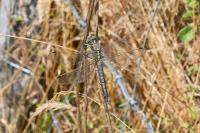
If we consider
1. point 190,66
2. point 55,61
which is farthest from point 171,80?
point 55,61

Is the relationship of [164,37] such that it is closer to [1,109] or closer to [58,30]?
[58,30]

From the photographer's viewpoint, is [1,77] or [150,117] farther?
[1,77]

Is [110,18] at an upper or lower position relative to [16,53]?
upper

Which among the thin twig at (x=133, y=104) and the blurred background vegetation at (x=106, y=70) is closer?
the thin twig at (x=133, y=104)

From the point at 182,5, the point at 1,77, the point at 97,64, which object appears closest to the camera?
the point at 97,64

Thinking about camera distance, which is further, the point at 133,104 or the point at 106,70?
the point at 106,70

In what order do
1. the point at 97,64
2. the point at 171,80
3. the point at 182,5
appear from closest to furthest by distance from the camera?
the point at 97,64 < the point at 171,80 < the point at 182,5

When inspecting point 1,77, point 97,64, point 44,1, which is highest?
point 44,1

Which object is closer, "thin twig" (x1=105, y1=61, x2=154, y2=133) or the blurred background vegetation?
"thin twig" (x1=105, y1=61, x2=154, y2=133)
